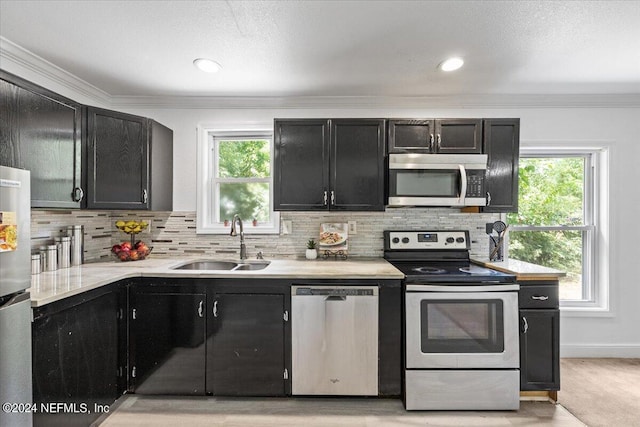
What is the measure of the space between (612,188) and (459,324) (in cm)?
209

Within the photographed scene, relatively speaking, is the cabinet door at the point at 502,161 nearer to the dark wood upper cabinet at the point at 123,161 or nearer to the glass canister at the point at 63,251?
the dark wood upper cabinet at the point at 123,161

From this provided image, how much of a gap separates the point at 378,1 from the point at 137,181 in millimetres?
2135

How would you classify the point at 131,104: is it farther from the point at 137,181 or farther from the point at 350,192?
the point at 350,192

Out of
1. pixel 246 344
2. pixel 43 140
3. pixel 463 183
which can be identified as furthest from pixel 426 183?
pixel 43 140

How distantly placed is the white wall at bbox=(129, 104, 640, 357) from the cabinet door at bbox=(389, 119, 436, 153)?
39cm

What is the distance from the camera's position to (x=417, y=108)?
3021 mm

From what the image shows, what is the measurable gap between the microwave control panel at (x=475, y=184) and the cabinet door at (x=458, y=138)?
0.61 ft

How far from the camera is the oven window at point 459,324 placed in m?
2.22

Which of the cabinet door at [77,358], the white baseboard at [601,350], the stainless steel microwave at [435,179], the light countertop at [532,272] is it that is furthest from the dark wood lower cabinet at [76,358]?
the white baseboard at [601,350]

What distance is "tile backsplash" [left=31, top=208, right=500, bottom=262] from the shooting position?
3021mm

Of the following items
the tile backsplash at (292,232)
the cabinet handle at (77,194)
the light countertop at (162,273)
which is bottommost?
the light countertop at (162,273)

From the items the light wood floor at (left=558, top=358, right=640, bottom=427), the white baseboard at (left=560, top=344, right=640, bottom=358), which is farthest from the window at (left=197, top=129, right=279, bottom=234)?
the white baseboard at (left=560, top=344, right=640, bottom=358)

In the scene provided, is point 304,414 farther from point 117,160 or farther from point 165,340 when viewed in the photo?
point 117,160

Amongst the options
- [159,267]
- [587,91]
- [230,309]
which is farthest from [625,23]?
[159,267]
